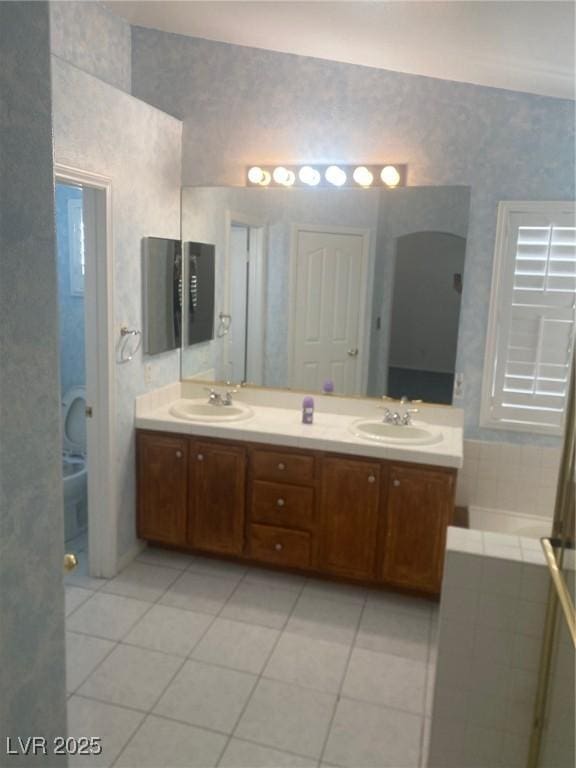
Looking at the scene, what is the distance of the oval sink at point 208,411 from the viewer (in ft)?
10.9

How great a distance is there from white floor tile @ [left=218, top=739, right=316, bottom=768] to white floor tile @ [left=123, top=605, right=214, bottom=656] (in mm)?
576

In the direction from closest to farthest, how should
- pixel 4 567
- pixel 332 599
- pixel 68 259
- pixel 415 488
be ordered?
pixel 4 567, pixel 415 488, pixel 332 599, pixel 68 259

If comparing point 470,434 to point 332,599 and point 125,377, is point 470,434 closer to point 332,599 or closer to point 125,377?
point 332,599

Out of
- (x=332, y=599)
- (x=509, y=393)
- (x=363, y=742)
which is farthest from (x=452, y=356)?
(x=363, y=742)

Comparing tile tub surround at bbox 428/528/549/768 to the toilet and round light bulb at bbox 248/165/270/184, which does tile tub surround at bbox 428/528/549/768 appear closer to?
round light bulb at bbox 248/165/270/184

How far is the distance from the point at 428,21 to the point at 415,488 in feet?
6.39

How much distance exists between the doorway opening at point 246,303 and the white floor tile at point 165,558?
1.09m

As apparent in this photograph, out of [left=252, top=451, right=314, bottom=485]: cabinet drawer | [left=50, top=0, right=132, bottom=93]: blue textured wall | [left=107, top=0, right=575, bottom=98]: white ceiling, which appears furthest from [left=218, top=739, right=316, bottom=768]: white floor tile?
[left=50, top=0, right=132, bottom=93]: blue textured wall

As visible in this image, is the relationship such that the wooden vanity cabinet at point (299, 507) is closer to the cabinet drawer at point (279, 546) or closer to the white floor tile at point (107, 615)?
the cabinet drawer at point (279, 546)

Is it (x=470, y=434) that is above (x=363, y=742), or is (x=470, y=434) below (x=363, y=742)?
above

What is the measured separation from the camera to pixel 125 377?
10.3ft

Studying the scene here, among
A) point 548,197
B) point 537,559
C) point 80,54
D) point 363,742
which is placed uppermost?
point 80,54

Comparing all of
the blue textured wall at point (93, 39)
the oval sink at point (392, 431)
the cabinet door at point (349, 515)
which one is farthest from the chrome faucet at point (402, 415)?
the blue textured wall at point (93, 39)

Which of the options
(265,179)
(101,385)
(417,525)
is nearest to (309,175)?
(265,179)
